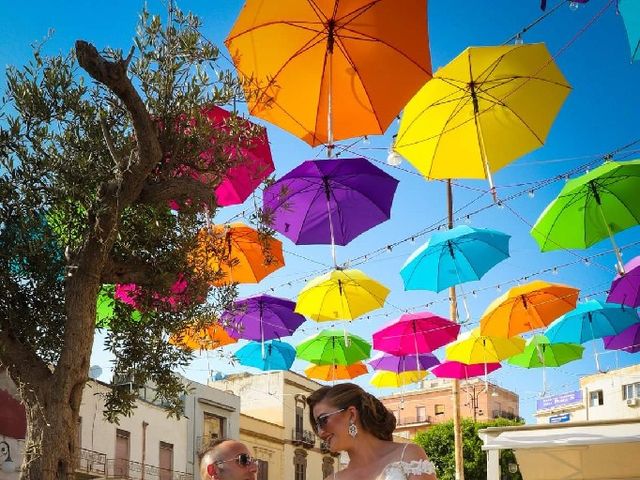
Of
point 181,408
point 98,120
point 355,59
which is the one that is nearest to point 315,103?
point 355,59

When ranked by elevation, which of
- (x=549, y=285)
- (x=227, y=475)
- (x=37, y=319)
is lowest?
(x=227, y=475)

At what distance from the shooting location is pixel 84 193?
8.23m

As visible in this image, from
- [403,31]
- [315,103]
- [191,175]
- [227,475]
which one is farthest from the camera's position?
[315,103]

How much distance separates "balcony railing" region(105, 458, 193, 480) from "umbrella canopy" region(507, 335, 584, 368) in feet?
50.6

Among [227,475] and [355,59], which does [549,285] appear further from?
[227,475]

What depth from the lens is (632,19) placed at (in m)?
8.12

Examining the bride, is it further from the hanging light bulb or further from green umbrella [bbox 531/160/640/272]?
green umbrella [bbox 531/160/640/272]

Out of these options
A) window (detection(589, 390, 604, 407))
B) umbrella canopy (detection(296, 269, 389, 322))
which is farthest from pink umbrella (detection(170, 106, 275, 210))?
window (detection(589, 390, 604, 407))

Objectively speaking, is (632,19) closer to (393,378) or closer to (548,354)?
(548,354)

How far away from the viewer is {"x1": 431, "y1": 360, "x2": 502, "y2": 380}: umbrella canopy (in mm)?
19672

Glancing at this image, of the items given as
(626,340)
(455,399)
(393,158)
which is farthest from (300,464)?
(393,158)

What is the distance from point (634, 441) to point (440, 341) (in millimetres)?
9197

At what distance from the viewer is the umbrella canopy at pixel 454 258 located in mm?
14406

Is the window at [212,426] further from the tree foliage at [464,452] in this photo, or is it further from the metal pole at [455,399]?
the metal pole at [455,399]
